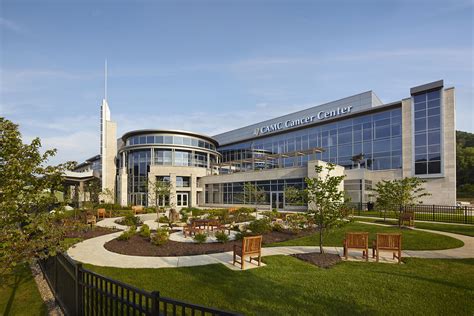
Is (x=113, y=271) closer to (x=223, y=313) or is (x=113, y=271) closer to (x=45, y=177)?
(x=45, y=177)

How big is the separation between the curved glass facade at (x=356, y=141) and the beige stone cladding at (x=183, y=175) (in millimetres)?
15407

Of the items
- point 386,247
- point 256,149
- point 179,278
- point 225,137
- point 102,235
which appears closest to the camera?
point 179,278

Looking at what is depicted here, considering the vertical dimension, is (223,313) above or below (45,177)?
below

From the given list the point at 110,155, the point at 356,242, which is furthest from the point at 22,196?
the point at 110,155

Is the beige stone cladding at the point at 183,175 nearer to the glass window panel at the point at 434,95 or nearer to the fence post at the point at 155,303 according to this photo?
the glass window panel at the point at 434,95

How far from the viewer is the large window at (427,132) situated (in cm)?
3484

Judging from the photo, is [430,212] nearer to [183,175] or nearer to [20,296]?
[20,296]

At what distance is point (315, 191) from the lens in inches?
424

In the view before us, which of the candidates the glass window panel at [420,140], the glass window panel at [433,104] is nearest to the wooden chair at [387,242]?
the glass window panel at [420,140]

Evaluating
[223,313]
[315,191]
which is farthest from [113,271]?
[315,191]

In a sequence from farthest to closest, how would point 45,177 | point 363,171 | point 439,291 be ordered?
point 363,171 < point 439,291 < point 45,177

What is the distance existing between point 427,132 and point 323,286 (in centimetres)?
3765

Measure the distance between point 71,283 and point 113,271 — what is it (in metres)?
2.94

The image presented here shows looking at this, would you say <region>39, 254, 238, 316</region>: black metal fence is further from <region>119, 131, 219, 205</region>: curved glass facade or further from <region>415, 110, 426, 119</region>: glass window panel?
<region>415, 110, 426, 119</region>: glass window panel
